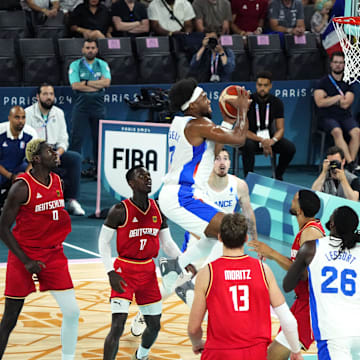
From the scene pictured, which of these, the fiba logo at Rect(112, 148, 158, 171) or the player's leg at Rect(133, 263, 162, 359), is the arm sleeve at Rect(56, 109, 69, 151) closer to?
the fiba logo at Rect(112, 148, 158, 171)

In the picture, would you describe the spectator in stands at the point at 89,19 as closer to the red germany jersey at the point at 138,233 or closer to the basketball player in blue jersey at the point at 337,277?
the red germany jersey at the point at 138,233

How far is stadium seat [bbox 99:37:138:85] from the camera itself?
13656 mm

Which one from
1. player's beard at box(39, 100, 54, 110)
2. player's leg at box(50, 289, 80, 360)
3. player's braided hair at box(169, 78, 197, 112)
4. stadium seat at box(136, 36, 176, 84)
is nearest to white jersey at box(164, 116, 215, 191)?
player's braided hair at box(169, 78, 197, 112)

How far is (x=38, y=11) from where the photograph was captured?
545 inches

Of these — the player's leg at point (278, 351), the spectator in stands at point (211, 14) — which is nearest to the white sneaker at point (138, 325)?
the player's leg at point (278, 351)

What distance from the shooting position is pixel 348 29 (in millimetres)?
9484

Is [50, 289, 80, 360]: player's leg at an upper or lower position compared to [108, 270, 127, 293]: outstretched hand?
lower

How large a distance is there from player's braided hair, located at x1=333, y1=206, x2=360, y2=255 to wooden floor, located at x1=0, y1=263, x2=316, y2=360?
223 cm

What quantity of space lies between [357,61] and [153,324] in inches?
173

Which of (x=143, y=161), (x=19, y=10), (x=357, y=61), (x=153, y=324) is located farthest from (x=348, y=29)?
(x=19, y=10)

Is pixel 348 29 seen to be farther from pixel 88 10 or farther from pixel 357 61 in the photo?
pixel 88 10

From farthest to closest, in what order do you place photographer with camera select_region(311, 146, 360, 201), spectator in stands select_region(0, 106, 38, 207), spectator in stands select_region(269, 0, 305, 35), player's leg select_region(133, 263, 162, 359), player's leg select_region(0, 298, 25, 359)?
spectator in stands select_region(269, 0, 305, 35) < spectator in stands select_region(0, 106, 38, 207) < photographer with camera select_region(311, 146, 360, 201) < player's leg select_region(133, 263, 162, 359) < player's leg select_region(0, 298, 25, 359)

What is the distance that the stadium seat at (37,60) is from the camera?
13.2m

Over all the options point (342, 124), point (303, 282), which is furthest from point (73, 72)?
point (303, 282)
